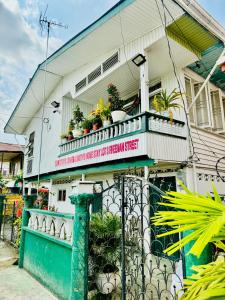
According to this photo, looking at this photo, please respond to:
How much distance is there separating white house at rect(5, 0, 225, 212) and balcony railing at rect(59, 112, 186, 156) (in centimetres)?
3

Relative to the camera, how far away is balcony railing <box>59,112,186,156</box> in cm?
574

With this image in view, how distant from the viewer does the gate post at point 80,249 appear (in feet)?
9.32

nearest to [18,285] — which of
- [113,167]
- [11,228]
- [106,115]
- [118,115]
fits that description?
[113,167]

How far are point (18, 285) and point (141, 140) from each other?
403 cm

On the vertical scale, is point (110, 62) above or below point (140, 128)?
above

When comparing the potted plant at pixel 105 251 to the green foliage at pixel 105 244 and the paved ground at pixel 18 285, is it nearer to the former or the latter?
the green foliage at pixel 105 244

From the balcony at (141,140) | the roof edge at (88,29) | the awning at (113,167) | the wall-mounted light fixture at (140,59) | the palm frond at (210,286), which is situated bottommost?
the palm frond at (210,286)

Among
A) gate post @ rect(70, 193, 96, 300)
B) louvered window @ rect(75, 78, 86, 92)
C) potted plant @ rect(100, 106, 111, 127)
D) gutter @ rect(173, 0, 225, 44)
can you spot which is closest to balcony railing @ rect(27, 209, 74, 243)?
gate post @ rect(70, 193, 96, 300)

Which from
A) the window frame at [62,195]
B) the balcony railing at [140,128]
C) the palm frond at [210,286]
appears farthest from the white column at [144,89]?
the window frame at [62,195]

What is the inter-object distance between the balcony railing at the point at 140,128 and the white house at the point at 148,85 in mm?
28

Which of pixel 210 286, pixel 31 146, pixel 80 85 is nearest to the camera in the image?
pixel 210 286

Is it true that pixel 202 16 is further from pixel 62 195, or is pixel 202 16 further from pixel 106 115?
pixel 62 195

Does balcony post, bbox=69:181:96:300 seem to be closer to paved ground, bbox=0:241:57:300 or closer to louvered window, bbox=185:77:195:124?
paved ground, bbox=0:241:57:300

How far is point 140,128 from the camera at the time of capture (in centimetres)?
578
